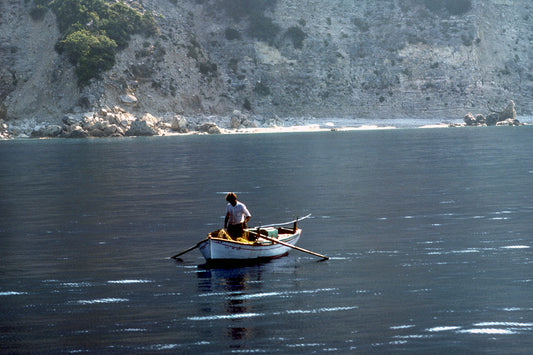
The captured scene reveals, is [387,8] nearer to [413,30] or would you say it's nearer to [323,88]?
[413,30]

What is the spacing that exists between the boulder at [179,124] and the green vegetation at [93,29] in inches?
536

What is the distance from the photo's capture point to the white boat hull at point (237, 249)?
2455 cm

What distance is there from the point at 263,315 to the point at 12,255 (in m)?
A: 12.0

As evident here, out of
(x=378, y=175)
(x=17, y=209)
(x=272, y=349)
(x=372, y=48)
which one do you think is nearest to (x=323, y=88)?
(x=372, y=48)

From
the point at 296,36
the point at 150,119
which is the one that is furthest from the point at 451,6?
the point at 150,119

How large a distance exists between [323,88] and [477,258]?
120344mm

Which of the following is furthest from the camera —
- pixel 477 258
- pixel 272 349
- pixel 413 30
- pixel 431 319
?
pixel 413 30

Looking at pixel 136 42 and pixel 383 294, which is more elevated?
pixel 136 42

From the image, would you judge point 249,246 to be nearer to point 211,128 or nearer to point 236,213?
point 236,213

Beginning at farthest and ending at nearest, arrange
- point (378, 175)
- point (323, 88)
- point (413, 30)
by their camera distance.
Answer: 1. point (413, 30)
2. point (323, 88)
3. point (378, 175)

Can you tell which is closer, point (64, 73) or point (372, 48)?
→ point (64, 73)

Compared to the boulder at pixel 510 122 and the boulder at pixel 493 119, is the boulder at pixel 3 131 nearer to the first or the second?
the boulder at pixel 493 119

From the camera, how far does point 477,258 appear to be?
2509cm

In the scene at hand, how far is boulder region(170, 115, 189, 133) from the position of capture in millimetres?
127438
